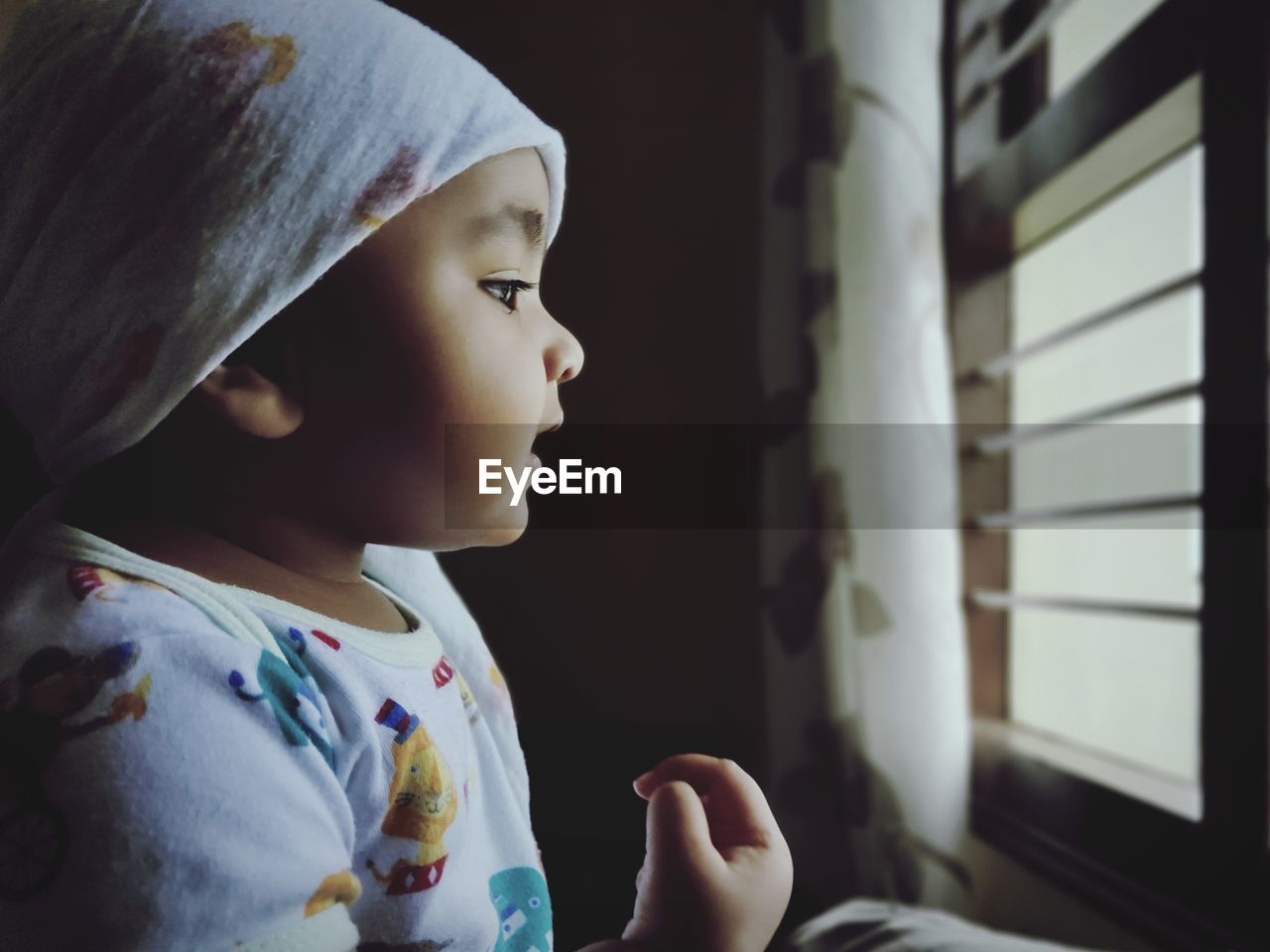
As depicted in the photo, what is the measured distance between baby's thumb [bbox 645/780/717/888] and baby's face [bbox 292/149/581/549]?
0.11m

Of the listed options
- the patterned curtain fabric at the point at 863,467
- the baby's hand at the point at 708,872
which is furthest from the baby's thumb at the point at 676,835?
the patterned curtain fabric at the point at 863,467

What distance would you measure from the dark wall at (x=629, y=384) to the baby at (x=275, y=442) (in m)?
0.05

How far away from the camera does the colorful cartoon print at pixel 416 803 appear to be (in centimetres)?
27

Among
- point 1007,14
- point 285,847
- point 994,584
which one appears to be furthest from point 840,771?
point 1007,14

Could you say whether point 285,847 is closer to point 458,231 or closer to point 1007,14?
point 458,231

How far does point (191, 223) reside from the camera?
0.25m

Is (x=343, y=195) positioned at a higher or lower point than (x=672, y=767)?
higher

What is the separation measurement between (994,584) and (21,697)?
779 millimetres

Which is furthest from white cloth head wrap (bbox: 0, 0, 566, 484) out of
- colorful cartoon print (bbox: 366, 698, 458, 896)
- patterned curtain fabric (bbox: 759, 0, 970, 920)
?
patterned curtain fabric (bbox: 759, 0, 970, 920)

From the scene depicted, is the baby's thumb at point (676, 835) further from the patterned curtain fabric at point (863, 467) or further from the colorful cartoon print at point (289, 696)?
the patterned curtain fabric at point (863, 467)

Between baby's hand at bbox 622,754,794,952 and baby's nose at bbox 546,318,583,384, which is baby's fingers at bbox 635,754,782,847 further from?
baby's nose at bbox 546,318,583,384

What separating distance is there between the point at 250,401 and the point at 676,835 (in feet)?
0.65

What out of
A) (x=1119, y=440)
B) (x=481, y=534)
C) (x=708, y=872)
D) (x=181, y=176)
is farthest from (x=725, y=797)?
Result: (x=1119, y=440)

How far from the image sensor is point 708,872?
288 millimetres
